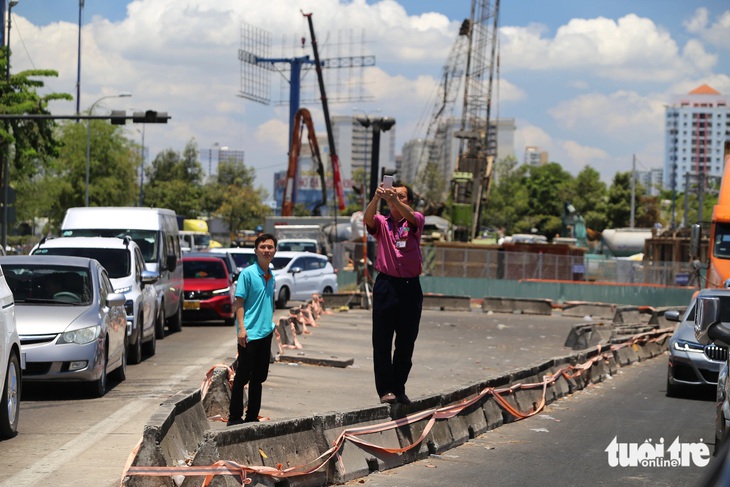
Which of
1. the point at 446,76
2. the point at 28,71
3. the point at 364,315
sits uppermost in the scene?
the point at 446,76

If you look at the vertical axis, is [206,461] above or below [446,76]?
below

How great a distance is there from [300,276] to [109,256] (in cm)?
1860

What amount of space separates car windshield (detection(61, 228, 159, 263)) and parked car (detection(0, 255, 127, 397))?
27.7ft

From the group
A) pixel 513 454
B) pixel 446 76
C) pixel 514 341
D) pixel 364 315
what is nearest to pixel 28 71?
pixel 364 315

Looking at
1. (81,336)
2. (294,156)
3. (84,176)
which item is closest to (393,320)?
(81,336)

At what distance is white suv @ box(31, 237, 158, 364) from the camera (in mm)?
18531

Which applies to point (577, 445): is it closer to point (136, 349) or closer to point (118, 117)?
point (136, 349)

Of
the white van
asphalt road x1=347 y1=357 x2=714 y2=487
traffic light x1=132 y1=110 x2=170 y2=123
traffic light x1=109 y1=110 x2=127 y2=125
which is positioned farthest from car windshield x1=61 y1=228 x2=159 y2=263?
asphalt road x1=347 y1=357 x2=714 y2=487

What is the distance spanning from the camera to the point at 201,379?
51.0ft

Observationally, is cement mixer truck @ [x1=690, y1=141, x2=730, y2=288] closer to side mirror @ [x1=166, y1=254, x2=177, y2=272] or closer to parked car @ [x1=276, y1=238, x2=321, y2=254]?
side mirror @ [x1=166, y1=254, x2=177, y2=272]

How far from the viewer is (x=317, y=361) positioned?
1834 cm

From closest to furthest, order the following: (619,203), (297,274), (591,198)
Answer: (297,274) → (619,203) → (591,198)

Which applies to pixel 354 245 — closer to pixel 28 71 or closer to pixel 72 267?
pixel 28 71

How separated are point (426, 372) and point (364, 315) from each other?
51.0ft
